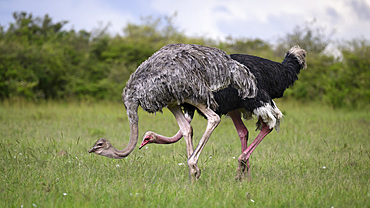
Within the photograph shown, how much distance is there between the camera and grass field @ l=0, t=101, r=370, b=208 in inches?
176

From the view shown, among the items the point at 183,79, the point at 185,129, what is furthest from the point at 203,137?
the point at 183,79

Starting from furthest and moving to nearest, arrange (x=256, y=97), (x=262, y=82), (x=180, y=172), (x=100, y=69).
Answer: (x=100, y=69)
(x=180, y=172)
(x=262, y=82)
(x=256, y=97)

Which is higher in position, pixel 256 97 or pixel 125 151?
pixel 256 97

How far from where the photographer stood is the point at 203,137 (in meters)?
4.96

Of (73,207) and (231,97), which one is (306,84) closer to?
(231,97)

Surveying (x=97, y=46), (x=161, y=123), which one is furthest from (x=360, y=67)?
(x=97, y=46)

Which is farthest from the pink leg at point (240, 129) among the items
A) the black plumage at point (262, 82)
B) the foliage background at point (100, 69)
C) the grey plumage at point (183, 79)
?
the foliage background at point (100, 69)

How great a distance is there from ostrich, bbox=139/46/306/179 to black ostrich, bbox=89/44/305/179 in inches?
0.4

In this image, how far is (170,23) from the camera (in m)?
24.8

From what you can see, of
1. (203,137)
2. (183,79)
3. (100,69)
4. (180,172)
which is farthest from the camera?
(100,69)

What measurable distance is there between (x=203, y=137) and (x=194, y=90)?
54 centimetres

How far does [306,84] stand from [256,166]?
11.9 m

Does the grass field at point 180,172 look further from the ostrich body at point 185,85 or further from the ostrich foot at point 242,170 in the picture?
the ostrich body at point 185,85

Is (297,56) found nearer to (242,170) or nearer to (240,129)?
(240,129)
